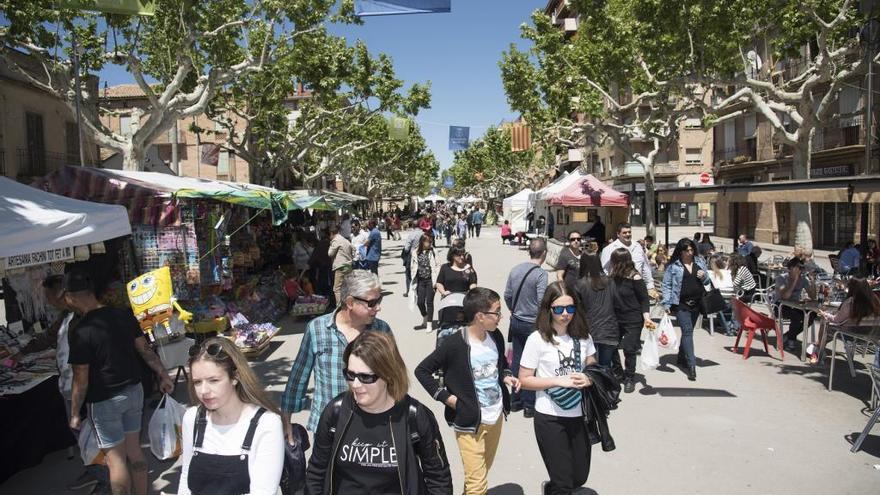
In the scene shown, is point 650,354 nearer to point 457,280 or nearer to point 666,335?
point 666,335

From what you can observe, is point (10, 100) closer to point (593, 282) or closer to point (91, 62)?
point (91, 62)

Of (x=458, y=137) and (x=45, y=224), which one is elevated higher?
(x=458, y=137)

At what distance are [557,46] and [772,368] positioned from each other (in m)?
15.8

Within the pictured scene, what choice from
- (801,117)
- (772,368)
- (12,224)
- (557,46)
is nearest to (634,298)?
(772,368)

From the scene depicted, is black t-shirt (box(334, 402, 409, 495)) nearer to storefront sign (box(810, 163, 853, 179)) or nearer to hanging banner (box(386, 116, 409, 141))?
hanging banner (box(386, 116, 409, 141))

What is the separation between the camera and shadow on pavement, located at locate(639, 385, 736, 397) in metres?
6.80

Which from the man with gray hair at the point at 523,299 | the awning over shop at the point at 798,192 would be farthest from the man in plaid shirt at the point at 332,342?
the awning over shop at the point at 798,192

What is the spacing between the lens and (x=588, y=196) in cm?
1748

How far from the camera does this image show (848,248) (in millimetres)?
12289

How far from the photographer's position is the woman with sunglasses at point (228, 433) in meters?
2.42

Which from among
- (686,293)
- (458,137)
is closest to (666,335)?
(686,293)

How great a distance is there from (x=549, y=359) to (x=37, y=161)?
2328cm

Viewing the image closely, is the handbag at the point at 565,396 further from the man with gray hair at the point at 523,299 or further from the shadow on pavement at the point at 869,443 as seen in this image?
the shadow on pavement at the point at 869,443

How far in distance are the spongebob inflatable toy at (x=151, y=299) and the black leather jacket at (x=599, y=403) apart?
458 cm
